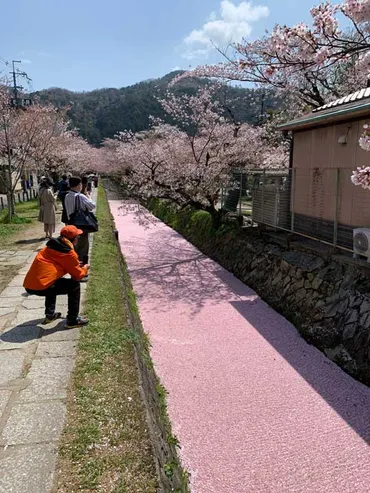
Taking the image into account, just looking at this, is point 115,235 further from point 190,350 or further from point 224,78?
point 190,350

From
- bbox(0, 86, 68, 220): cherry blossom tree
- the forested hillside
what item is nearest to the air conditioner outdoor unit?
bbox(0, 86, 68, 220): cherry blossom tree

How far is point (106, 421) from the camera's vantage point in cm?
297

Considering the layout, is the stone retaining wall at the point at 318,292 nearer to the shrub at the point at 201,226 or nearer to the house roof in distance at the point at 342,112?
the house roof in distance at the point at 342,112

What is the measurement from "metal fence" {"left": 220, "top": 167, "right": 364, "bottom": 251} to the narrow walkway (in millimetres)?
2053

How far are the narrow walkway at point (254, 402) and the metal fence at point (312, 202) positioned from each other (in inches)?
80.8

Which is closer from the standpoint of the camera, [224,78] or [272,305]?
[272,305]

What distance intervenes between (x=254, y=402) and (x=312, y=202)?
515 cm

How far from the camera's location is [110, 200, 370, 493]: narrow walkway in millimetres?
3746

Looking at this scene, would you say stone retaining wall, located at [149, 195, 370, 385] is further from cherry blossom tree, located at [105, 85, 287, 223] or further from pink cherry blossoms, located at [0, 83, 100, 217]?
pink cherry blossoms, located at [0, 83, 100, 217]

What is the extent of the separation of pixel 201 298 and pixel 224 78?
306 inches

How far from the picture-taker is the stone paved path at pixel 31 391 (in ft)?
7.88

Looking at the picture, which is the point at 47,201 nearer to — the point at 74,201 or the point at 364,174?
the point at 74,201

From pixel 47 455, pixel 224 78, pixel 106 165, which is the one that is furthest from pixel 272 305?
pixel 106 165

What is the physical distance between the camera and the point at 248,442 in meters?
4.16
